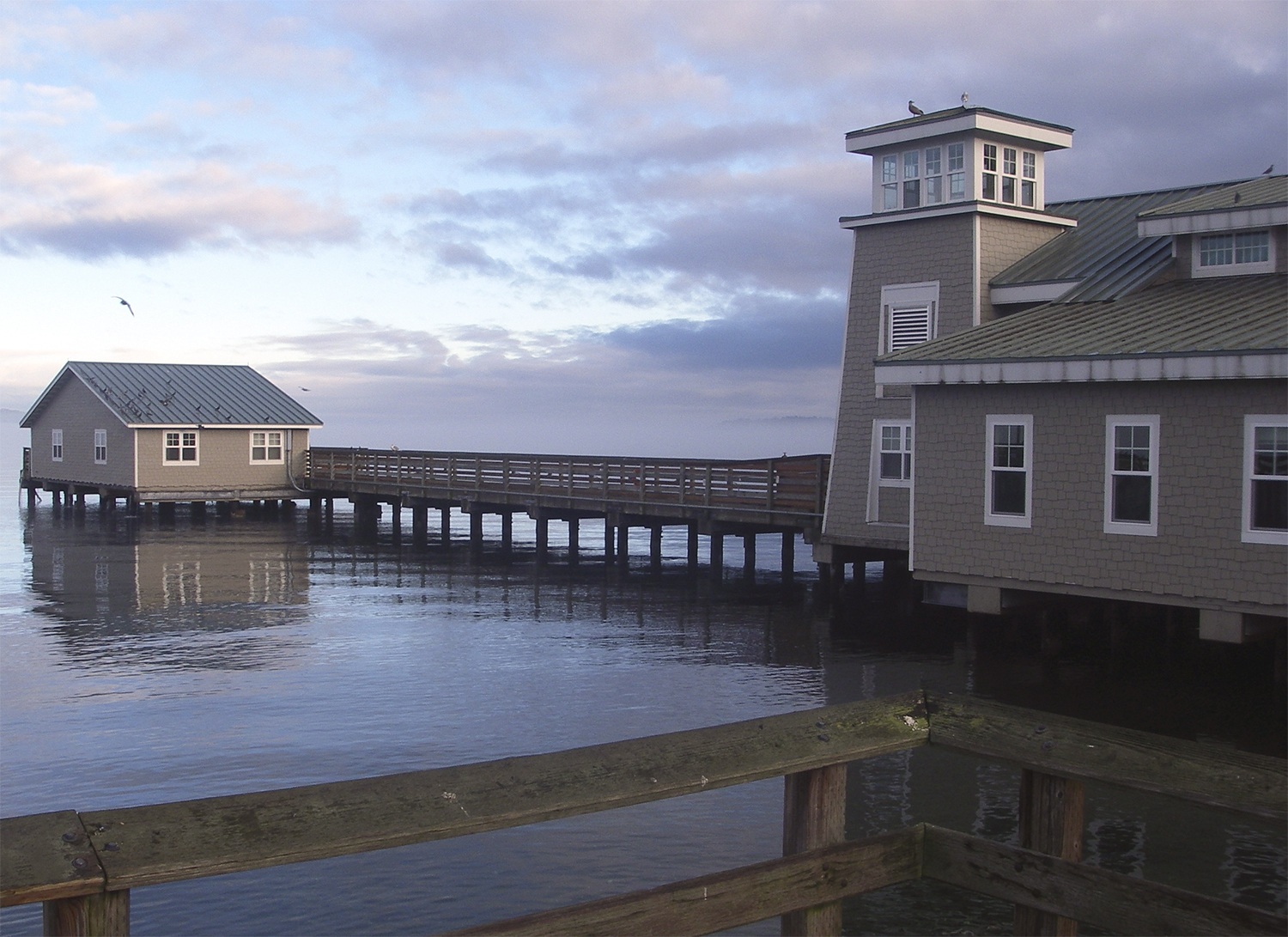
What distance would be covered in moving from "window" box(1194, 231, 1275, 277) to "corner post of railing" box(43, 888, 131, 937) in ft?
62.8

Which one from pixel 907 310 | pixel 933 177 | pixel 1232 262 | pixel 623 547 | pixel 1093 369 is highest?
pixel 933 177

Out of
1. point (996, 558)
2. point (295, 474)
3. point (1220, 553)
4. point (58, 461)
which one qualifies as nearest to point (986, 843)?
point (1220, 553)

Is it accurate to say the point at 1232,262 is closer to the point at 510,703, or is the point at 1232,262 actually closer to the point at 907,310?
the point at 907,310

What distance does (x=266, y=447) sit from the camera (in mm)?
50781

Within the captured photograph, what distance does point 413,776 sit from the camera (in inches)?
144

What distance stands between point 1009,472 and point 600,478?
16.9 meters

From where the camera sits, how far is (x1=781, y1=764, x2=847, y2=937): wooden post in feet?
14.4

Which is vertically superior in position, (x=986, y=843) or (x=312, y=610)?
(x=986, y=843)

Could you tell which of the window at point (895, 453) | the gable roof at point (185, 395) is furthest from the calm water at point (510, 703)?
the gable roof at point (185, 395)

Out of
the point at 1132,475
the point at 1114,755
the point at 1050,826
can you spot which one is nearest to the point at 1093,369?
the point at 1132,475

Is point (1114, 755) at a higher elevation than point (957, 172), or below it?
below

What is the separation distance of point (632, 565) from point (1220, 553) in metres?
20.5

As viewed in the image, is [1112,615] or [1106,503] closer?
[1106,503]

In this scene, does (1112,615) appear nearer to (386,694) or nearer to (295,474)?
(386,694)
